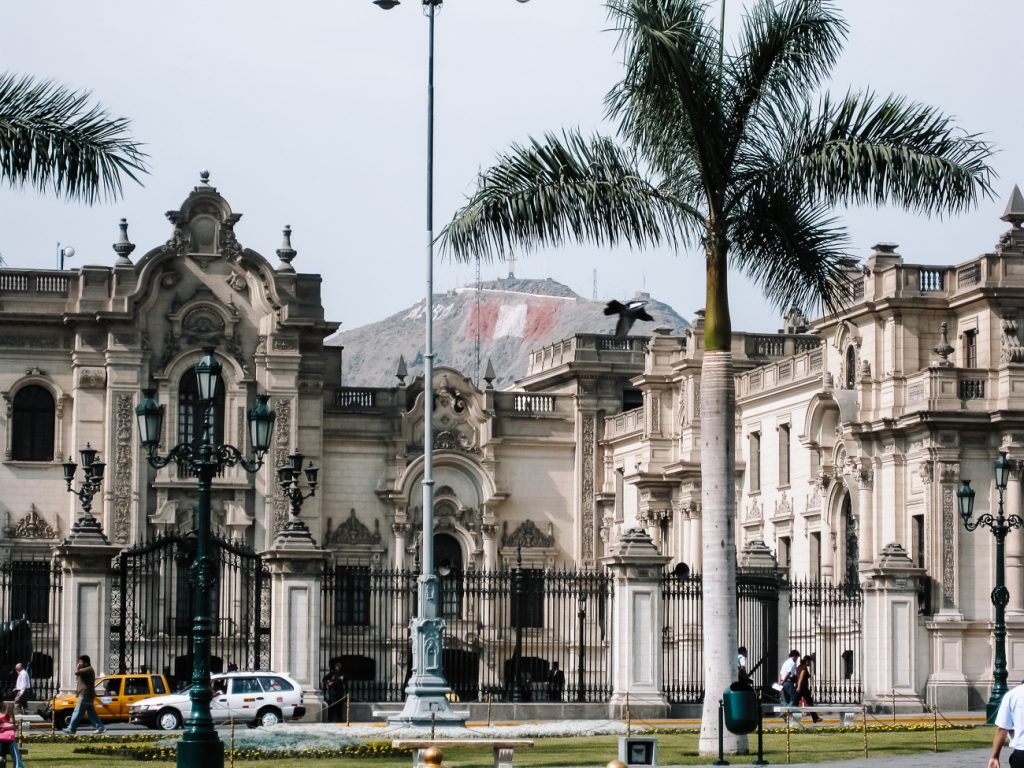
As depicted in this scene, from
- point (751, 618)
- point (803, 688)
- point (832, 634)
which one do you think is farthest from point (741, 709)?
point (832, 634)

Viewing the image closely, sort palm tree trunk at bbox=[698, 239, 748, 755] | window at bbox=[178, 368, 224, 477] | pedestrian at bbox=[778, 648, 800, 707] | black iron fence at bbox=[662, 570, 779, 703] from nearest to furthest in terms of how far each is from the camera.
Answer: palm tree trunk at bbox=[698, 239, 748, 755]
pedestrian at bbox=[778, 648, 800, 707]
black iron fence at bbox=[662, 570, 779, 703]
window at bbox=[178, 368, 224, 477]

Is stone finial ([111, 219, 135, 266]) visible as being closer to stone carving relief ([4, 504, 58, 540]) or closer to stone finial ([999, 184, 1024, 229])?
stone carving relief ([4, 504, 58, 540])

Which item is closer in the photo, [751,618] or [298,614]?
[298,614]

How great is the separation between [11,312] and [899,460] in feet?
91.1

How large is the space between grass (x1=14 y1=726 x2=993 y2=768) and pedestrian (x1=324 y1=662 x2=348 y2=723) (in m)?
7.33

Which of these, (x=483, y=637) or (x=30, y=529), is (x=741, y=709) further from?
(x=30, y=529)

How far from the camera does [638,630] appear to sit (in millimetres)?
42844

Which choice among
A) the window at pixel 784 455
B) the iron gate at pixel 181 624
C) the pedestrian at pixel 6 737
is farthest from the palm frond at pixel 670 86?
the window at pixel 784 455

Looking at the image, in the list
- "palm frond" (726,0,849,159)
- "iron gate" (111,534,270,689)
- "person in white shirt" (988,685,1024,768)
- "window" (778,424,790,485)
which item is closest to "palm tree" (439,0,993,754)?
"palm frond" (726,0,849,159)

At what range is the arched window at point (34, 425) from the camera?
70938 millimetres

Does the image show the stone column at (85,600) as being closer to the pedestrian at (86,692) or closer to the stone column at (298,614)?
the pedestrian at (86,692)

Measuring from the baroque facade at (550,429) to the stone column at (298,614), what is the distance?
448 inches

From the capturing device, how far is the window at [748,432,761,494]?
70.3m

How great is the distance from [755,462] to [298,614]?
30.6 metres
